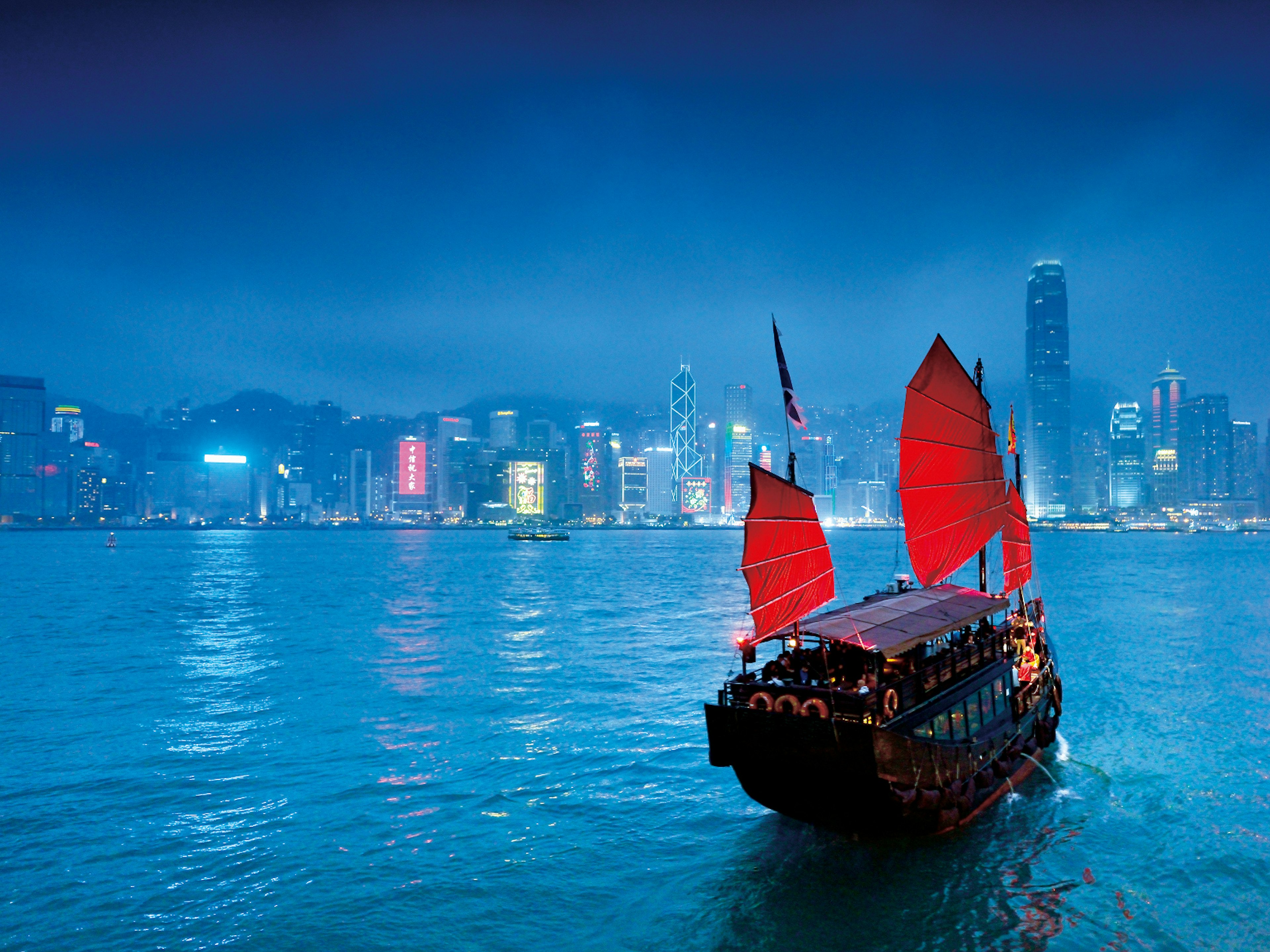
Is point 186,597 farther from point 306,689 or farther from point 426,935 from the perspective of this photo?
point 426,935

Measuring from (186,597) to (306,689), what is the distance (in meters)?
31.2

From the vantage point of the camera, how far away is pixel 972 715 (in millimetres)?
13164

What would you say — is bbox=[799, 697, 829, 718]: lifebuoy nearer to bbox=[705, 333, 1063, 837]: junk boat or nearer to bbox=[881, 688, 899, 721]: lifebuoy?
bbox=[705, 333, 1063, 837]: junk boat

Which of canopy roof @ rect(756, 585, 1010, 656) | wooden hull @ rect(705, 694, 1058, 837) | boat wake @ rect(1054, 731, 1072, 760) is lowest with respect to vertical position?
boat wake @ rect(1054, 731, 1072, 760)

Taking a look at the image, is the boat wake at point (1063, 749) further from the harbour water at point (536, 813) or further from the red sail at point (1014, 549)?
the red sail at point (1014, 549)

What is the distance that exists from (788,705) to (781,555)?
301 centimetres

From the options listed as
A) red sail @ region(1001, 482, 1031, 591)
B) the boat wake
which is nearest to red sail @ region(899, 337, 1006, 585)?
red sail @ region(1001, 482, 1031, 591)

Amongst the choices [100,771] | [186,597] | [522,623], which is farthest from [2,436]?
[100,771]

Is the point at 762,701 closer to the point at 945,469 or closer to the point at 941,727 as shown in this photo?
the point at 941,727

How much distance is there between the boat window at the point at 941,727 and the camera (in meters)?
11.8

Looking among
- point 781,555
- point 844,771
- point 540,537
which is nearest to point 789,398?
point 781,555

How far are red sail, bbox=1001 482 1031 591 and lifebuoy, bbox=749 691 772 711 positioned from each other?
12.8 meters

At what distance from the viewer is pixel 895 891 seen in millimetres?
10312

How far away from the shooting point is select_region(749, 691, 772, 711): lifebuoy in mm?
10969
